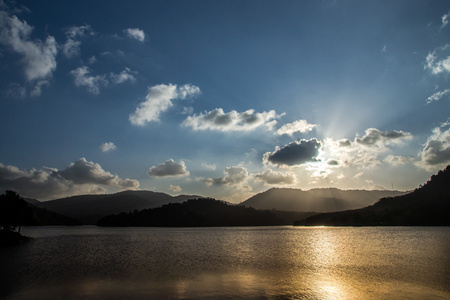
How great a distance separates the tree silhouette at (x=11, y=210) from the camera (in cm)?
9670

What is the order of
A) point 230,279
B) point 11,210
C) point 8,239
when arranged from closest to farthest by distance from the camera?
point 230,279
point 8,239
point 11,210

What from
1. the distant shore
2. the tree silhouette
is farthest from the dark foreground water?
the tree silhouette

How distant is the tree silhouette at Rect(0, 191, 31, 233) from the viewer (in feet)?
317

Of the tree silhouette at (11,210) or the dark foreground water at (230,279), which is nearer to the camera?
the dark foreground water at (230,279)

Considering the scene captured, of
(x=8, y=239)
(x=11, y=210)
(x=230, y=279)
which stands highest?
(x=11, y=210)

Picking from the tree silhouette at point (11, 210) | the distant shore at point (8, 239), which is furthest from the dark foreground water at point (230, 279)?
the tree silhouette at point (11, 210)

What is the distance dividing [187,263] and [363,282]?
31919mm

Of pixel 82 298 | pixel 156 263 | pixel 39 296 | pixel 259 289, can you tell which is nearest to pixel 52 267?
pixel 156 263

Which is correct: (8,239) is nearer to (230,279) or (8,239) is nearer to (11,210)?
(11,210)

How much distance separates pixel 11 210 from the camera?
323 feet

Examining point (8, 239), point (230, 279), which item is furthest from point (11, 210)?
point (230, 279)

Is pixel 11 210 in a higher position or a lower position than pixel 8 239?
higher

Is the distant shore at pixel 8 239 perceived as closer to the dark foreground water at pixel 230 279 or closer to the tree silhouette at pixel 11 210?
the tree silhouette at pixel 11 210

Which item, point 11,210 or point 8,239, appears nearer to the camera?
point 8,239
